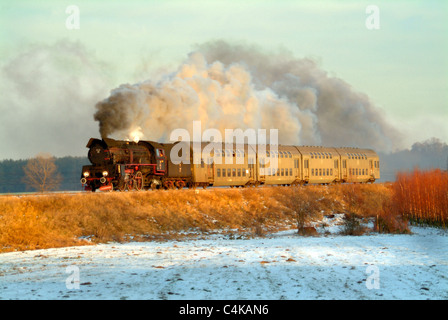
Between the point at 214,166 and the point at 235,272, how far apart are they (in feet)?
77.5

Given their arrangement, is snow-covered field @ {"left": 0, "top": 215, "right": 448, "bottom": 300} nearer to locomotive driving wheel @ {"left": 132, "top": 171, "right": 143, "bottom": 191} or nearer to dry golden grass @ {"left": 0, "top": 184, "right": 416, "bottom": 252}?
dry golden grass @ {"left": 0, "top": 184, "right": 416, "bottom": 252}

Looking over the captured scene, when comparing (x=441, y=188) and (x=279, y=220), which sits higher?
(x=441, y=188)

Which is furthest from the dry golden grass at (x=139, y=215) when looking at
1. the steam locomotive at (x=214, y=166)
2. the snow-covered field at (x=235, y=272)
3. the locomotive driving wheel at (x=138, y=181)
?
the snow-covered field at (x=235, y=272)

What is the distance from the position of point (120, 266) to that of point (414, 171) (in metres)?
21.0

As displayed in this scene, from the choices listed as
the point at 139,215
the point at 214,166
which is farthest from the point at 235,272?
the point at 214,166

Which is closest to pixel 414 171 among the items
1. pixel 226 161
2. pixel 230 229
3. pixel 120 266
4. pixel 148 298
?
pixel 230 229

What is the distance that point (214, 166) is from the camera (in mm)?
34625

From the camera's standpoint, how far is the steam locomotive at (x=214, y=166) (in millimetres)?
27312

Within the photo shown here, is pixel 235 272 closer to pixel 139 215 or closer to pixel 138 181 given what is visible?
pixel 139 215

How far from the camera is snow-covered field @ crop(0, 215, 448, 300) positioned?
9188 millimetres

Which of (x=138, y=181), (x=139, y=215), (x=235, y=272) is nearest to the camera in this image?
(x=235, y=272)

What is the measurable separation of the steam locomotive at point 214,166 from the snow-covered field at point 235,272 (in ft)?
37.6

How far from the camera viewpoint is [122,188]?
2778 cm
